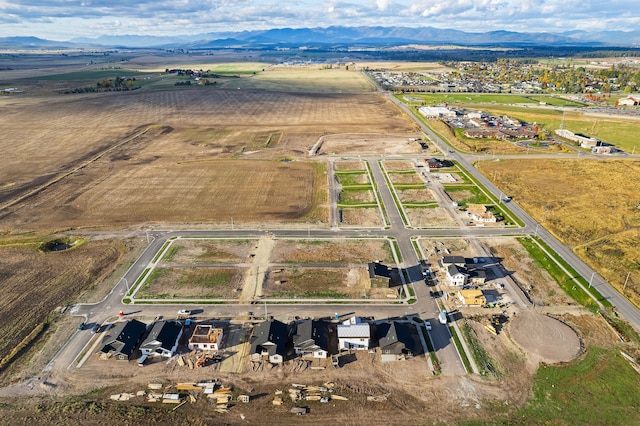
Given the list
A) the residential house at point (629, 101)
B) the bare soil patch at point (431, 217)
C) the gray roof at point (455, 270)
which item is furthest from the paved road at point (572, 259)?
the residential house at point (629, 101)

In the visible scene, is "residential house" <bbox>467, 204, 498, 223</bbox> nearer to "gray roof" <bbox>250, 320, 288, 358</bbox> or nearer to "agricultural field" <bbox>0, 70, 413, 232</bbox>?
"agricultural field" <bbox>0, 70, 413, 232</bbox>

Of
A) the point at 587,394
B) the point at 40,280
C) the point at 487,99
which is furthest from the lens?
the point at 487,99

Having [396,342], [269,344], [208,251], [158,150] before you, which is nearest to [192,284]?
[208,251]

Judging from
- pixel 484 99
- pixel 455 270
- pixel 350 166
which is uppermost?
pixel 484 99

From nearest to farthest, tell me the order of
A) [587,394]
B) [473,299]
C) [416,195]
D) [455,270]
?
[587,394] → [473,299] → [455,270] → [416,195]

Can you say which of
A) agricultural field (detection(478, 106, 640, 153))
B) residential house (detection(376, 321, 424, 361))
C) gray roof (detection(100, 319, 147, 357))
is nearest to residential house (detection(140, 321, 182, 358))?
gray roof (detection(100, 319, 147, 357))

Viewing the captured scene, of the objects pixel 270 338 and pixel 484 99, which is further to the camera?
pixel 484 99

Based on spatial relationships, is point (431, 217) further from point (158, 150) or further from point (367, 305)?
point (158, 150)

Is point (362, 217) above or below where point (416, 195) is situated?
below
